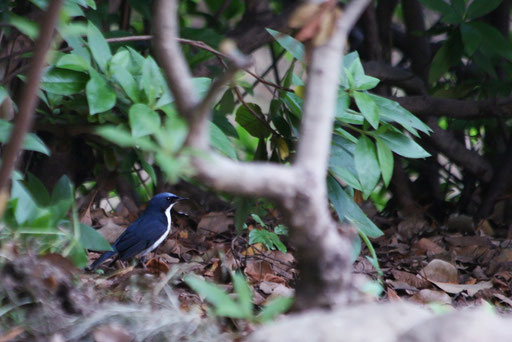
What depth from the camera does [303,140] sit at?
1645 mm

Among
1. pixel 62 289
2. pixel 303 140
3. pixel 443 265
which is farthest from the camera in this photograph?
pixel 443 265

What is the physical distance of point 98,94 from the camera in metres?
2.50

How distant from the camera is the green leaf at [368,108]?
2547mm

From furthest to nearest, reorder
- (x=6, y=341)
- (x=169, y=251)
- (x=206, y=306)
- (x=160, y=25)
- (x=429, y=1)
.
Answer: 1. (x=429, y=1)
2. (x=169, y=251)
3. (x=206, y=306)
4. (x=6, y=341)
5. (x=160, y=25)

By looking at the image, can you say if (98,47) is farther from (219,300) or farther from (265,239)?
(219,300)

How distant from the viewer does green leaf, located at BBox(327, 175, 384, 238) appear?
284 centimetres

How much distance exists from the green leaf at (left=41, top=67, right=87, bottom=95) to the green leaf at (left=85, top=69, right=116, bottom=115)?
150mm

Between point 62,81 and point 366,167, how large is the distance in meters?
1.15

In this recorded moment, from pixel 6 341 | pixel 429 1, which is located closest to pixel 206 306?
pixel 6 341

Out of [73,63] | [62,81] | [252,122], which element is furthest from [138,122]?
[252,122]

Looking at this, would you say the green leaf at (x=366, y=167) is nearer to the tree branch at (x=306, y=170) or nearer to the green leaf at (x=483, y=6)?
the tree branch at (x=306, y=170)

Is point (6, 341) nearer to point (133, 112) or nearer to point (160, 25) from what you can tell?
point (133, 112)

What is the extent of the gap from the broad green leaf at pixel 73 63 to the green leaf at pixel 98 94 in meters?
0.04

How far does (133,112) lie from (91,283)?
61cm
